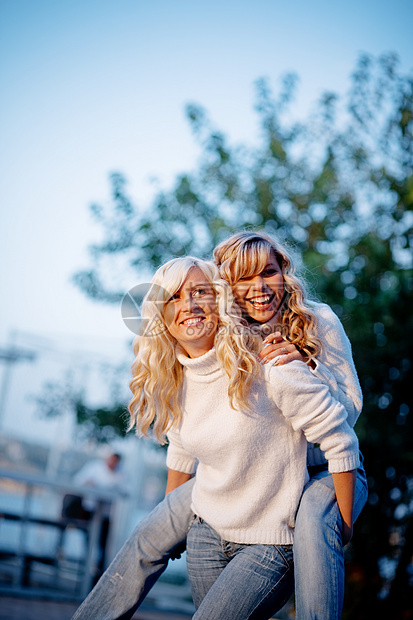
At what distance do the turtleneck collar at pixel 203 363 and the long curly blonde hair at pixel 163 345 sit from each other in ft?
0.09

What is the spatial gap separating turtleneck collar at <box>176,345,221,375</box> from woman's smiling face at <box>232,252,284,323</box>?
0.23m

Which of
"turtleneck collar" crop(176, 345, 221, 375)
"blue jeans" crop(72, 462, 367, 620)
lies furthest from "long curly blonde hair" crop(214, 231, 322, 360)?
"blue jeans" crop(72, 462, 367, 620)

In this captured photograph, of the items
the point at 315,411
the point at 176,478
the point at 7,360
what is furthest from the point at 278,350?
the point at 7,360

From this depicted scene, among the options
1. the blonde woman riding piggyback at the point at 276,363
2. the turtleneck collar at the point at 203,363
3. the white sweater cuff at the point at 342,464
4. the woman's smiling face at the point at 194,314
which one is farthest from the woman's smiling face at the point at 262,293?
the white sweater cuff at the point at 342,464

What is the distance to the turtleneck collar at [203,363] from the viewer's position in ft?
6.24

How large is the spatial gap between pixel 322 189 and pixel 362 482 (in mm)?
4636

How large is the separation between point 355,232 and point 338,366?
4487mm

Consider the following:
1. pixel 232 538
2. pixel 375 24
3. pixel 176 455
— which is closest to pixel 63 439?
pixel 176 455

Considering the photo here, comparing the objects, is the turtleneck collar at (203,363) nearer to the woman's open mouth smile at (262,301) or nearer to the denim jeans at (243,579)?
the woman's open mouth smile at (262,301)

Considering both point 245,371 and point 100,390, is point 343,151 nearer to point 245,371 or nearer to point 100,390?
point 100,390

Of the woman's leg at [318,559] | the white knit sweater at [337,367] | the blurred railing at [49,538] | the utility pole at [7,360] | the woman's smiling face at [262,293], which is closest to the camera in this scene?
the woman's leg at [318,559]

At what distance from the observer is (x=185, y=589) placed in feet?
20.6

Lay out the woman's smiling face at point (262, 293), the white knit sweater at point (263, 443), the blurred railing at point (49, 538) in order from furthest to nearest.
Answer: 1. the blurred railing at point (49, 538)
2. the woman's smiling face at point (262, 293)
3. the white knit sweater at point (263, 443)

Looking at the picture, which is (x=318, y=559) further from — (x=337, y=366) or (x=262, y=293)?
(x=262, y=293)
